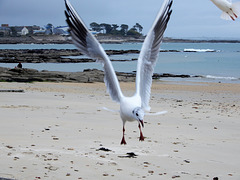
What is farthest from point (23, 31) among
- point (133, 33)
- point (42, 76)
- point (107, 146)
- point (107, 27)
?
point (107, 146)

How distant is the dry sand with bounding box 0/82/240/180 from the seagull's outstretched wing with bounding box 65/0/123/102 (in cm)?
36

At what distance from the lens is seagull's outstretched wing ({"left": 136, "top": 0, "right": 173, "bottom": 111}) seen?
5.28 meters

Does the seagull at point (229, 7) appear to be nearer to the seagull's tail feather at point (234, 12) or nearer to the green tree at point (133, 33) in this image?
the seagull's tail feather at point (234, 12)

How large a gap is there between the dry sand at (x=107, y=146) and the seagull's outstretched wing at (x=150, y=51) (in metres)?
0.66

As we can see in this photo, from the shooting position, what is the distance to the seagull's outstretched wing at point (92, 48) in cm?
511

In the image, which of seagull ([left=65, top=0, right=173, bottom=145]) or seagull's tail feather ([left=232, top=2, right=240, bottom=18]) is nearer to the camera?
seagull's tail feather ([left=232, top=2, right=240, bottom=18])

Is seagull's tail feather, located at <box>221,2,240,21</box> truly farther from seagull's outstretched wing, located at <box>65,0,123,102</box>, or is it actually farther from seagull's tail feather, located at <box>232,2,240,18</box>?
seagull's outstretched wing, located at <box>65,0,123,102</box>

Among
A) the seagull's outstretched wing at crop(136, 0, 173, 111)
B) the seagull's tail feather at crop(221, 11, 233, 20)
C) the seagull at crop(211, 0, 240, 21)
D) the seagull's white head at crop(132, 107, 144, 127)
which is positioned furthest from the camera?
the seagull's outstretched wing at crop(136, 0, 173, 111)

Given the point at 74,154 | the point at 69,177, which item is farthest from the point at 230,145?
the point at 69,177

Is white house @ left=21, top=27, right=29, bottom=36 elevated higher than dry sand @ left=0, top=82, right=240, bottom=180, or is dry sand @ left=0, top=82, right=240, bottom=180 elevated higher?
dry sand @ left=0, top=82, right=240, bottom=180

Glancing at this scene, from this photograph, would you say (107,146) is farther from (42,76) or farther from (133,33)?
(133,33)

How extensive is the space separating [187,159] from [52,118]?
3798mm

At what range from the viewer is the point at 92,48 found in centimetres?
526

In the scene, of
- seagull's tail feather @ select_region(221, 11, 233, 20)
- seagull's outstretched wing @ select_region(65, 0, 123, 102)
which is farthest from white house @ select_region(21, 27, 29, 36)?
seagull's tail feather @ select_region(221, 11, 233, 20)
